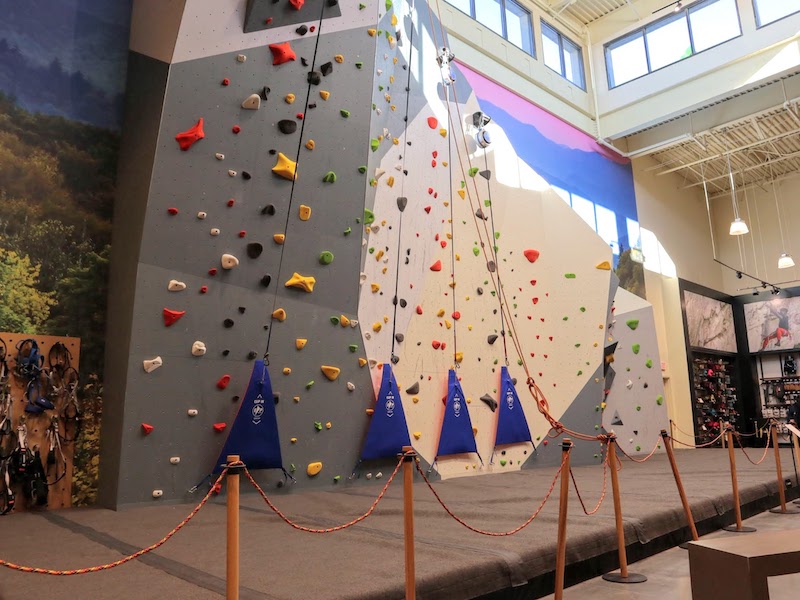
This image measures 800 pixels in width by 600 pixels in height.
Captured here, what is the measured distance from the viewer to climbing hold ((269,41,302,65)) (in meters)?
5.23

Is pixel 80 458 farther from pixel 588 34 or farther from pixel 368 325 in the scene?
pixel 588 34

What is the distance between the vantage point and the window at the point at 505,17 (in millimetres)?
9468

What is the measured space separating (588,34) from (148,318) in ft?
36.0

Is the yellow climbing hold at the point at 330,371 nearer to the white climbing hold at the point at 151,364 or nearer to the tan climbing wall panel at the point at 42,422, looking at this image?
the white climbing hold at the point at 151,364

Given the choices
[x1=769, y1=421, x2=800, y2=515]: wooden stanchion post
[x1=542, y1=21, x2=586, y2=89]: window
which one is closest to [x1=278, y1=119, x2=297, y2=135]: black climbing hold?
[x1=769, y1=421, x2=800, y2=515]: wooden stanchion post

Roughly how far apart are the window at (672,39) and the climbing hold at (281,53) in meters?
8.43

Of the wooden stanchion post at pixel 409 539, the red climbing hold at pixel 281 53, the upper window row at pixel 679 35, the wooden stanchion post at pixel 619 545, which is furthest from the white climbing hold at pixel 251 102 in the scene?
the upper window row at pixel 679 35

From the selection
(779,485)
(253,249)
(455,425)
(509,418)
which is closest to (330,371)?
(253,249)

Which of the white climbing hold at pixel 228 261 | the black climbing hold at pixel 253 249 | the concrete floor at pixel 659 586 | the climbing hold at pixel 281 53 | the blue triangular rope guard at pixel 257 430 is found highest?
the climbing hold at pixel 281 53

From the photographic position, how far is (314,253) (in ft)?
18.0

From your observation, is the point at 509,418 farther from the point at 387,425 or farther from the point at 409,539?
the point at 409,539

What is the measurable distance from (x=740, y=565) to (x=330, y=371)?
3.86 m

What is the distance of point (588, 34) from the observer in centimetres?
1206

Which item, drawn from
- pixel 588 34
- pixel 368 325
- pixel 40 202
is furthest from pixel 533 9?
pixel 40 202
